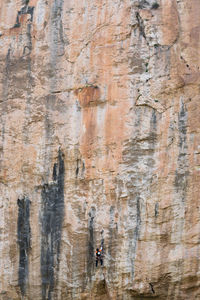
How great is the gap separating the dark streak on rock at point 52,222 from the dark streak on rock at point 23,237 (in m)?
0.43

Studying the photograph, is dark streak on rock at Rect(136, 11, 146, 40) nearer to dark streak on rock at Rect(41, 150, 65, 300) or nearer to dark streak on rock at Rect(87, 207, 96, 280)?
dark streak on rock at Rect(41, 150, 65, 300)

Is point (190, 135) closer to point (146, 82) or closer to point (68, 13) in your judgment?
point (146, 82)

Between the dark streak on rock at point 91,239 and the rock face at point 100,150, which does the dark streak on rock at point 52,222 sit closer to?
the rock face at point 100,150

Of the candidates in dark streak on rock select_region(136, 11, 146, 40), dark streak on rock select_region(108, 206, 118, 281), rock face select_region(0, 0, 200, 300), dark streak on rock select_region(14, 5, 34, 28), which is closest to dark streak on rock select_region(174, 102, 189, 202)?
rock face select_region(0, 0, 200, 300)

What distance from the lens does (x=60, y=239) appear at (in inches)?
511

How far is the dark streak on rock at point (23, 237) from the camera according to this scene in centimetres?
1313

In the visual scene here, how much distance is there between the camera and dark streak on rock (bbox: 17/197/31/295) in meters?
13.1

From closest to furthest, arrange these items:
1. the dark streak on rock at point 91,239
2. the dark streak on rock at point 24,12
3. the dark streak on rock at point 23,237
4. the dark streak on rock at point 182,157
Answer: the dark streak on rock at point 182,157 → the dark streak on rock at point 91,239 → the dark streak on rock at point 23,237 → the dark streak on rock at point 24,12

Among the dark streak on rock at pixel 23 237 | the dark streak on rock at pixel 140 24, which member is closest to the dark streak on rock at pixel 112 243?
the dark streak on rock at pixel 23 237

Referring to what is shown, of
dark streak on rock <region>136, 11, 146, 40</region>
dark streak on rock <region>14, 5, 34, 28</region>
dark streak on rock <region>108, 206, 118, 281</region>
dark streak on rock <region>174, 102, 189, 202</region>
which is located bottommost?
dark streak on rock <region>108, 206, 118, 281</region>

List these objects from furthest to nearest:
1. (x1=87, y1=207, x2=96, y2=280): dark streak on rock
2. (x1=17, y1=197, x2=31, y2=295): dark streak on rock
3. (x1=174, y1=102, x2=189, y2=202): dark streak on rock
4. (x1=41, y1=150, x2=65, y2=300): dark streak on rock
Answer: (x1=17, y1=197, x2=31, y2=295): dark streak on rock, (x1=41, y1=150, x2=65, y2=300): dark streak on rock, (x1=87, y1=207, x2=96, y2=280): dark streak on rock, (x1=174, y1=102, x2=189, y2=202): dark streak on rock

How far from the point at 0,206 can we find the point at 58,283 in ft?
8.71

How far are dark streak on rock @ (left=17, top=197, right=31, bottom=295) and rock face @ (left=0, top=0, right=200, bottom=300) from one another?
0.03 m

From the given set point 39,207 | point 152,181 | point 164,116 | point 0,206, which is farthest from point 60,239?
point 164,116
